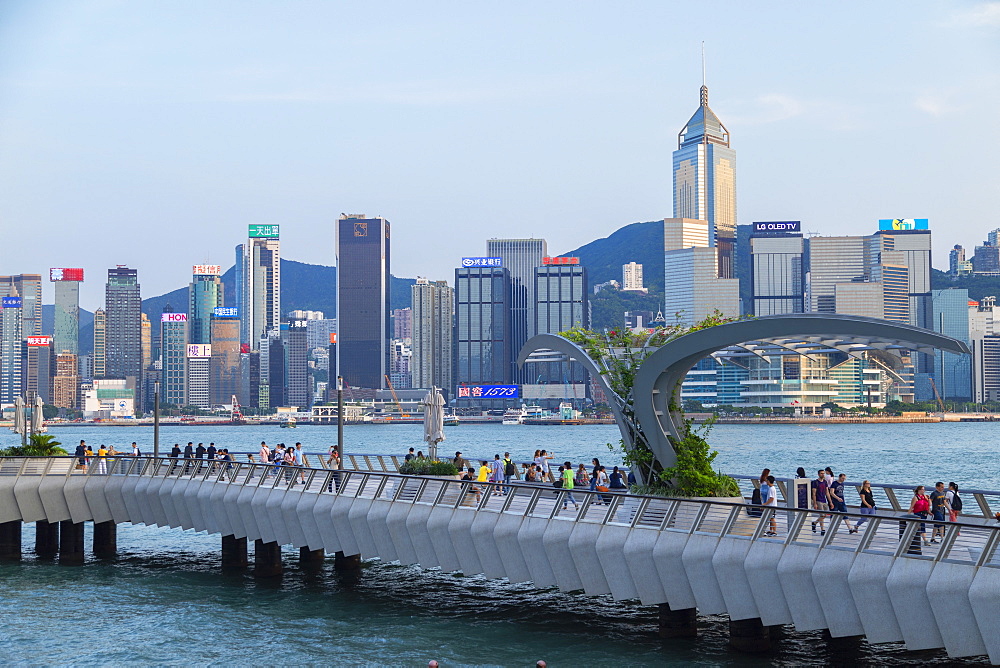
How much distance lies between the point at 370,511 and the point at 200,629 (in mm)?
5248

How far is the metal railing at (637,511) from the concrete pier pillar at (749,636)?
2331 millimetres

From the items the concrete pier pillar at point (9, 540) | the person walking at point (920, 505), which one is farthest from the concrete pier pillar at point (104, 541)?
the person walking at point (920, 505)

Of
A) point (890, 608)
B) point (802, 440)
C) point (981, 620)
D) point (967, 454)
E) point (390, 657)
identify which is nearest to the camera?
point (981, 620)

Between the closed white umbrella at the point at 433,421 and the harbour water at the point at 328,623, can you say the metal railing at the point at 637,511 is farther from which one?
the closed white umbrella at the point at 433,421

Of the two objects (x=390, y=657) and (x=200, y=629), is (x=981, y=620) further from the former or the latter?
(x=200, y=629)

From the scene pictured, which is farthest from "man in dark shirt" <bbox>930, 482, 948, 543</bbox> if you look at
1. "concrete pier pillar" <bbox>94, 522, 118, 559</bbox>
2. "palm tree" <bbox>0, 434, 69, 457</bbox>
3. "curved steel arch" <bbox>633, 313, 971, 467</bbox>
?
"palm tree" <bbox>0, 434, 69, 457</bbox>

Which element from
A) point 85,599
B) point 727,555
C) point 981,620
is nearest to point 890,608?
point 981,620

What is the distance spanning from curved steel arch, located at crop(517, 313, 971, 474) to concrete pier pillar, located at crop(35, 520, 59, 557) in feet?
68.1

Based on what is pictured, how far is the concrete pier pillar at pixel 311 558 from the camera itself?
35856 millimetres

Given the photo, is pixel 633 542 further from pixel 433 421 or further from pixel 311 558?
pixel 311 558

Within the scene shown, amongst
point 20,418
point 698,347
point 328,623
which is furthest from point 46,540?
point 698,347

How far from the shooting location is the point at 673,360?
2620 centimetres

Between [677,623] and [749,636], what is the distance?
1.83 metres

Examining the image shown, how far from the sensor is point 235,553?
121ft
